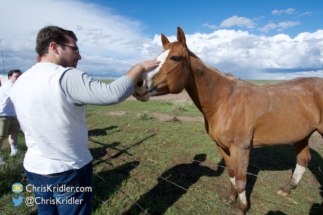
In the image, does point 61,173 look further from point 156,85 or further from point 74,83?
point 156,85

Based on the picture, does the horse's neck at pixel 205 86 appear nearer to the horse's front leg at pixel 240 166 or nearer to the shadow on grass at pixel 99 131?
the horse's front leg at pixel 240 166

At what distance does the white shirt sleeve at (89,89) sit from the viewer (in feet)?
4.20

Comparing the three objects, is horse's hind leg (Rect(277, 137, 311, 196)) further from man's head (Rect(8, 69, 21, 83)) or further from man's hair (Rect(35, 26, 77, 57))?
man's head (Rect(8, 69, 21, 83))

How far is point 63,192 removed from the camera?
1.60 m

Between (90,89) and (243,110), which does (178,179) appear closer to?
(243,110)

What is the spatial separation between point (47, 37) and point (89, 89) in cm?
57

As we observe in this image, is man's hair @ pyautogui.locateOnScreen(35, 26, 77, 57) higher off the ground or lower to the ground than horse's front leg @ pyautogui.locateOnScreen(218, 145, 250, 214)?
higher

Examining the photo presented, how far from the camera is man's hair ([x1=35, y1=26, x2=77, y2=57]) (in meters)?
1.45

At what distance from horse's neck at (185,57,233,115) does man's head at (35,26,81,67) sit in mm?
1912

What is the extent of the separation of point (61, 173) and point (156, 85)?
1.41 meters

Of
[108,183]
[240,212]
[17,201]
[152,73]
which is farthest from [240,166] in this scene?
[17,201]

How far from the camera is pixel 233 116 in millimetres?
3291

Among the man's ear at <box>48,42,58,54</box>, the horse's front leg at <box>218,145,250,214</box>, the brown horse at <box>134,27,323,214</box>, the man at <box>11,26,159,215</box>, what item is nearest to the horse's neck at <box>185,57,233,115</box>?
the brown horse at <box>134,27,323,214</box>

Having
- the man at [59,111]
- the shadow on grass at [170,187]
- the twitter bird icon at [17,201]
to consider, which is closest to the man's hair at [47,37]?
the man at [59,111]
